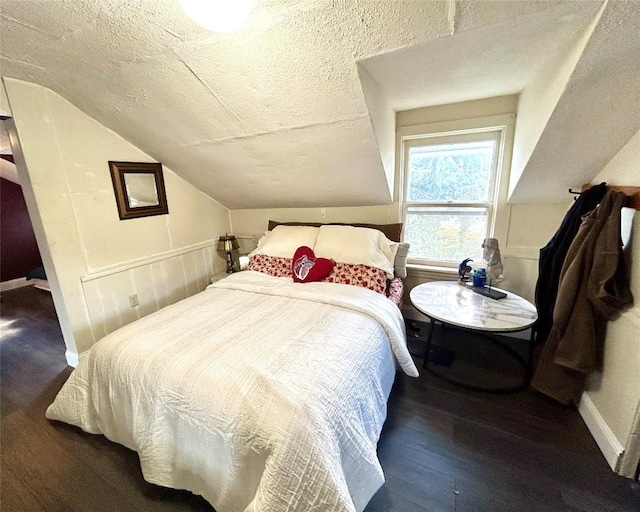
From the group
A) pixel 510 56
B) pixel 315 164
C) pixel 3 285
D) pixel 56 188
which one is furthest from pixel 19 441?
pixel 3 285

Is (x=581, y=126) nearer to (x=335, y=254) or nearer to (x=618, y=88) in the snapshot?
(x=618, y=88)

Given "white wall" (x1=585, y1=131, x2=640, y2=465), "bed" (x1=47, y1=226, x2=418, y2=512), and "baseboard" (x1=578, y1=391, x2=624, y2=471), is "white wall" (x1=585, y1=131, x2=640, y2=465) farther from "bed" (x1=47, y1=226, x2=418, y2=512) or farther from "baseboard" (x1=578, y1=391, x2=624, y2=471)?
"bed" (x1=47, y1=226, x2=418, y2=512)

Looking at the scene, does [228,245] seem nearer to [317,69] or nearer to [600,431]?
[317,69]

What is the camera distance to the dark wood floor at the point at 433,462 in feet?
3.75

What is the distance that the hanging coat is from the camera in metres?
1.48

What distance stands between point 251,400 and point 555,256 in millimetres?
1881

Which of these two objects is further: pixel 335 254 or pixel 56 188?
pixel 335 254

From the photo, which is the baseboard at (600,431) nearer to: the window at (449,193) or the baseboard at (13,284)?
the window at (449,193)

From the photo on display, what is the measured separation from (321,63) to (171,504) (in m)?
2.18

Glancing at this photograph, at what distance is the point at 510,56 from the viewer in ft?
4.62

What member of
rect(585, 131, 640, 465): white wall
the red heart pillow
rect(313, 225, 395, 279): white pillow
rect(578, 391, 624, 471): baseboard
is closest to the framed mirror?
the red heart pillow

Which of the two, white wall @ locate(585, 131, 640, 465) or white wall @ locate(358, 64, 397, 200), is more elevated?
white wall @ locate(358, 64, 397, 200)

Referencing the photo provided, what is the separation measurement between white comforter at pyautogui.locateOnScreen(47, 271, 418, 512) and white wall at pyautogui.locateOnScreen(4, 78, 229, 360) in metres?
0.82

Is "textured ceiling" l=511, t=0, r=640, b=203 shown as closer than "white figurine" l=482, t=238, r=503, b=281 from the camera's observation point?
Yes
